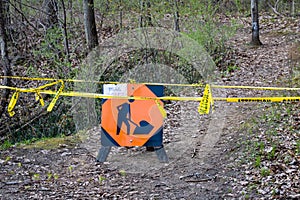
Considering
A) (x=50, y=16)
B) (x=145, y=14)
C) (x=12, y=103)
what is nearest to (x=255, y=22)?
(x=145, y=14)

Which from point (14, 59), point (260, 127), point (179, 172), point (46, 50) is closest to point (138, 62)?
point (46, 50)

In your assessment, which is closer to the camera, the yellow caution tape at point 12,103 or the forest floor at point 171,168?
the forest floor at point 171,168

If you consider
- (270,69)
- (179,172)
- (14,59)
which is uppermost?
(14,59)

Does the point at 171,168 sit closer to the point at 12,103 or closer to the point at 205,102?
the point at 205,102

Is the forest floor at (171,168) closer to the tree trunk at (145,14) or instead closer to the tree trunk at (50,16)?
the tree trunk at (145,14)

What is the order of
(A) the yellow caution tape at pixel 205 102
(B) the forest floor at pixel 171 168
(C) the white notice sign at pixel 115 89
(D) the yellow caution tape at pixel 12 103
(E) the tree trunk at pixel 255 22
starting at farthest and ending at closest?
(E) the tree trunk at pixel 255 22
(D) the yellow caution tape at pixel 12 103
(C) the white notice sign at pixel 115 89
(A) the yellow caution tape at pixel 205 102
(B) the forest floor at pixel 171 168

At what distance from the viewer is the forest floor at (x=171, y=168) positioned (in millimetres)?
5277

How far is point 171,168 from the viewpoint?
6.18 m

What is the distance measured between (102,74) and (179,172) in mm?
5849

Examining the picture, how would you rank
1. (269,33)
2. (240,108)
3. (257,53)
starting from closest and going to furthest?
(240,108), (257,53), (269,33)

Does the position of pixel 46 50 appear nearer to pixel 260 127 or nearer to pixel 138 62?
pixel 138 62

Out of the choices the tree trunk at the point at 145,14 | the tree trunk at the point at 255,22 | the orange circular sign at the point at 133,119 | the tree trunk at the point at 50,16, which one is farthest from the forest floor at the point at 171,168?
the tree trunk at the point at 255,22

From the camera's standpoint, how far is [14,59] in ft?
39.0

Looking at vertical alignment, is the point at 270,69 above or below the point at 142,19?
below
